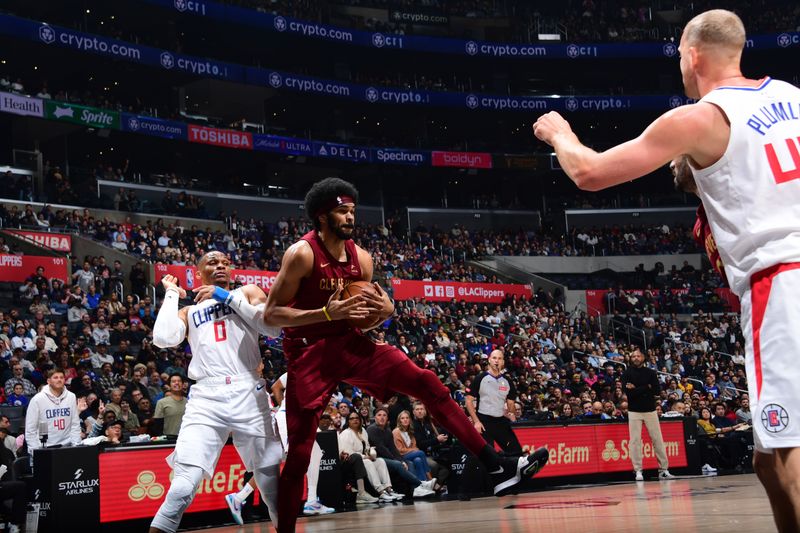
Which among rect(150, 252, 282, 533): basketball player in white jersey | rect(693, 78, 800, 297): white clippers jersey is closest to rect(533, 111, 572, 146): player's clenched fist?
rect(693, 78, 800, 297): white clippers jersey

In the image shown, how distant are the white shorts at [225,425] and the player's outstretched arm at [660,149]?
339 centimetres

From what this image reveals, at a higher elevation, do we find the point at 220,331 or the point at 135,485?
the point at 220,331

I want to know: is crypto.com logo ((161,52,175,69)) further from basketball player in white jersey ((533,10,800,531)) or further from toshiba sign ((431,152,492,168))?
basketball player in white jersey ((533,10,800,531))

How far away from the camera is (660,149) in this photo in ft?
9.80

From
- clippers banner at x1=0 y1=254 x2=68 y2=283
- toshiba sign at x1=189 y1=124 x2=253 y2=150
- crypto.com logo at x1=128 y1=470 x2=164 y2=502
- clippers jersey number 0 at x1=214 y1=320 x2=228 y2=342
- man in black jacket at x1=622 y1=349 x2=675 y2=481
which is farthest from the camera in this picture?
toshiba sign at x1=189 y1=124 x2=253 y2=150

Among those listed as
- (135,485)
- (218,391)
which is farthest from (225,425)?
(135,485)

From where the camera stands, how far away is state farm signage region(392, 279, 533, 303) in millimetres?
27984

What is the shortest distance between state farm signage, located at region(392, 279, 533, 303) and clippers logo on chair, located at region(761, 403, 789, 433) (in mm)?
24623

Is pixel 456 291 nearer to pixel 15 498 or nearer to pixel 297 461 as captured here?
pixel 15 498

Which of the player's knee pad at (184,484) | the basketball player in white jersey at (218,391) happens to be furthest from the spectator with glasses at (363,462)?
the player's knee pad at (184,484)

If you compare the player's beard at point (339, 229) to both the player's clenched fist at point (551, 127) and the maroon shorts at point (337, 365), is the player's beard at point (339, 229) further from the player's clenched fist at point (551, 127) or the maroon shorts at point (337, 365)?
the player's clenched fist at point (551, 127)

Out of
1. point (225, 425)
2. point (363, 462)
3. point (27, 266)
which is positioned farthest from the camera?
point (27, 266)

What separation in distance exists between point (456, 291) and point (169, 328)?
24.3m

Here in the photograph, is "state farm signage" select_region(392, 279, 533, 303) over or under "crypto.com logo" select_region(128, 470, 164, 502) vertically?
over
